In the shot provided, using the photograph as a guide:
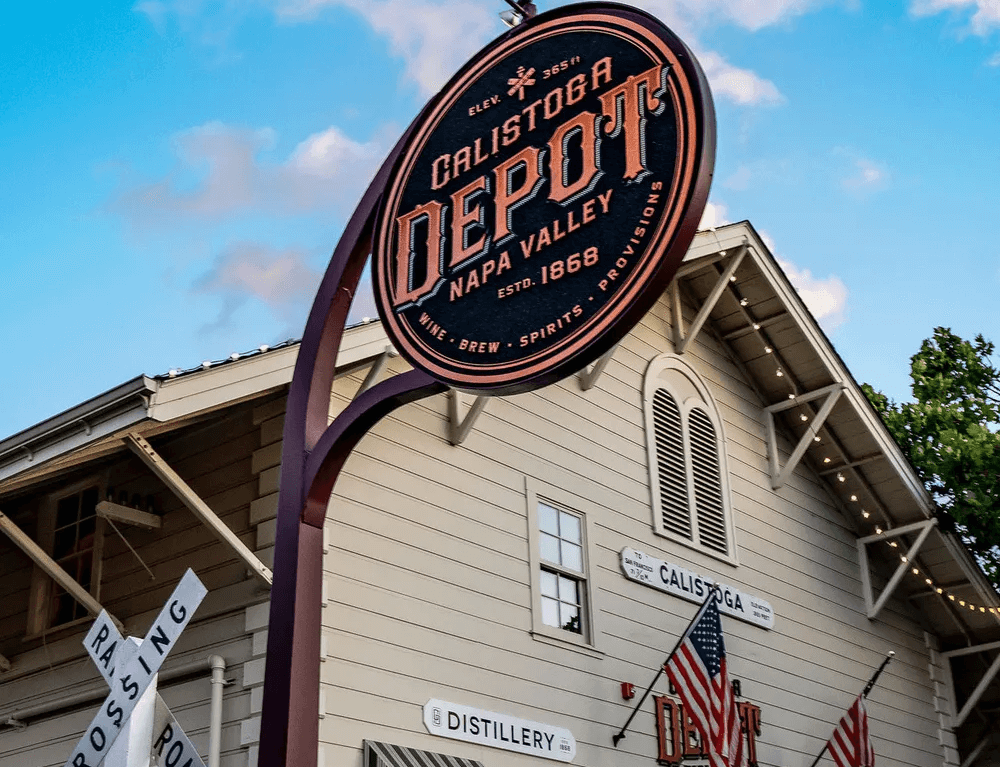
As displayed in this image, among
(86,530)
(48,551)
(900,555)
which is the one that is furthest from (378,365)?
(900,555)

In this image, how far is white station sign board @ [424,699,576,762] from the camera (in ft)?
33.2

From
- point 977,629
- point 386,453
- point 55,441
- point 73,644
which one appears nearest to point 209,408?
point 55,441

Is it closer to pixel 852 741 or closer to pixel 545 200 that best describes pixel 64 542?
pixel 545 200

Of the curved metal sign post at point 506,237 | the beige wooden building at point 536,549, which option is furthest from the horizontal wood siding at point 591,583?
the curved metal sign post at point 506,237

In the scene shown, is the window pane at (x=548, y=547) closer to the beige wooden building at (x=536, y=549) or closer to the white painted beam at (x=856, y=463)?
the beige wooden building at (x=536, y=549)

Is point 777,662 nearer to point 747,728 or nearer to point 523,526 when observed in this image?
point 747,728

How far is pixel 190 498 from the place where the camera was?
920cm

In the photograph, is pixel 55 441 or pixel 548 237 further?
pixel 55 441

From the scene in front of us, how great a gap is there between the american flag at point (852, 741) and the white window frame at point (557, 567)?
11.0 feet

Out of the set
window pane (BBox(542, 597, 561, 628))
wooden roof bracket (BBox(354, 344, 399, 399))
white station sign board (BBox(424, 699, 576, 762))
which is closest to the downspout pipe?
white station sign board (BBox(424, 699, 576, 762))

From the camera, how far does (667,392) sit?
47.0 ft

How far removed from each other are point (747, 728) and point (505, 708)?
11.7 ft

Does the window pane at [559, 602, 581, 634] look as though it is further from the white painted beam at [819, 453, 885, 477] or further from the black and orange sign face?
the white painted beam at [819, 453, 885, 477]

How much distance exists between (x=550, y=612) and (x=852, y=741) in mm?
3999
